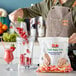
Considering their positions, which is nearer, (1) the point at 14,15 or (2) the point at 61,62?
(2) the point at 61,62

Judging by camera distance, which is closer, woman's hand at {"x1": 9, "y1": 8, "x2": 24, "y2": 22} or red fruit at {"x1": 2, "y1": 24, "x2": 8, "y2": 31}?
woman's hand at {"x1": 9, "y1": 8, "x2": 24, "y2": 22}

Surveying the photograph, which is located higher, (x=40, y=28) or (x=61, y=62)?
(x=40, y=28)

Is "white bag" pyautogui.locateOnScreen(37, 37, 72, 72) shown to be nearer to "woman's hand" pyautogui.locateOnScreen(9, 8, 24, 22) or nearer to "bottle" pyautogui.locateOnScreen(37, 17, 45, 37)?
"woman's hand" pyautogui.locateOnScreen(9, 8, 24, 22)

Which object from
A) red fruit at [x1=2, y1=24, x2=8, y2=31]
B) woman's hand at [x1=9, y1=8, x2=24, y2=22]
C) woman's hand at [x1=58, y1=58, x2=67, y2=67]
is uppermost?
red fruit at [x1=2, y1=24, x2=8, y2=31]

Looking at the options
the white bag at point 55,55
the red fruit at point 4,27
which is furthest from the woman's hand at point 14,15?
the red fruit at point 4,27

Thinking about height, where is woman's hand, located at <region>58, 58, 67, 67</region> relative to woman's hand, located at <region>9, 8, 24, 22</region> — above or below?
below

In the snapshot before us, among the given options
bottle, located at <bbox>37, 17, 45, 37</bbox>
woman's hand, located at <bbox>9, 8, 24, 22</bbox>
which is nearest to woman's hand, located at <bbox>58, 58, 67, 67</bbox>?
woman's hand, located at <bbox>9, 8, 24, 22</bbox>

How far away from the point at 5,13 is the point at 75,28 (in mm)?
2146

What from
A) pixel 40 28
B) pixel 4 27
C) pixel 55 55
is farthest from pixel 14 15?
pixel 4 27

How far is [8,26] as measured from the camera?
4.04 m

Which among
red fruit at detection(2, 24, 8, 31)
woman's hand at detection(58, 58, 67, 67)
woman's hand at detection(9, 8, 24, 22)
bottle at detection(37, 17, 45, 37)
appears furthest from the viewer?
red fruit at detection(2, 24, 8, 31)

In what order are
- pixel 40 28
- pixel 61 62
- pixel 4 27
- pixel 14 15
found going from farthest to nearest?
pixel 4 27 → pixel 40 28 → pixel 14 15 → pixel 61 62

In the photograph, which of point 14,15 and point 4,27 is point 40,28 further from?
point 14,15

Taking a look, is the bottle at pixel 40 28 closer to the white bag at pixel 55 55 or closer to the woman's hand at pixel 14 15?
the woman's hand at pixel 14 15
